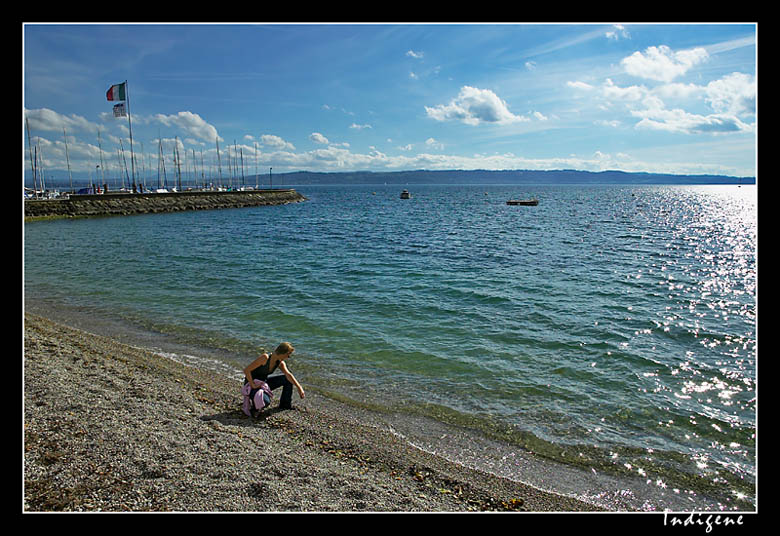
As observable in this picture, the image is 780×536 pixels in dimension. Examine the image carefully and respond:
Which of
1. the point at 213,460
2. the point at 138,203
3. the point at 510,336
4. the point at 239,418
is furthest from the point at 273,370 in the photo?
the point at 138,203

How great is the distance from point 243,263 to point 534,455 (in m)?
24.4

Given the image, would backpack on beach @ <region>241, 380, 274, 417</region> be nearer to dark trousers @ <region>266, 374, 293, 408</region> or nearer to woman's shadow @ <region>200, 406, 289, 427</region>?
woman's shadow @ <region>200, 406, 289, 427</region>

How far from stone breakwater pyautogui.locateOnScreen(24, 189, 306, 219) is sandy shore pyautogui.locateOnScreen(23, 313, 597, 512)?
6354 cm

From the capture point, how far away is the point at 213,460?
261 inches

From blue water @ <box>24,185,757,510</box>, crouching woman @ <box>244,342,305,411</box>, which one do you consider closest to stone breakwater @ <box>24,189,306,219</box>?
blue water @ <box>24,185,757,510</box>

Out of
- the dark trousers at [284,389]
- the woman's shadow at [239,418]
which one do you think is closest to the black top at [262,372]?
the dark trousers at [284,389]

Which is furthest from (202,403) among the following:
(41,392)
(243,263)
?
(243,263)

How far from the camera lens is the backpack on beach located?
28.2ft

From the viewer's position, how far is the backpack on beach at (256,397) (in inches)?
338

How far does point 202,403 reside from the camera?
9.13 meters

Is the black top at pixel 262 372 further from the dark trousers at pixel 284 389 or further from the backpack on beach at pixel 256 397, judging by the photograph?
the dark trousers at pixel 284 389
